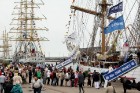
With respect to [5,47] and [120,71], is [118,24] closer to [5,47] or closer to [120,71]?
[120,71]

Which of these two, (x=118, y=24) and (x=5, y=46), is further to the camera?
(x=5, y=46)

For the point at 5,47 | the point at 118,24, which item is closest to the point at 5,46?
the point at 5,47

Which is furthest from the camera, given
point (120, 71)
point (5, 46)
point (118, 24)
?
point (5, 46)

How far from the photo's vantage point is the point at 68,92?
25.1 meters

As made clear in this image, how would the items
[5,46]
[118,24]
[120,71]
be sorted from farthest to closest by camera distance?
Result: [5,46] < [118,24] < [120,71]

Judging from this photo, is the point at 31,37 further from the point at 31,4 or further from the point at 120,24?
the point at 120,24

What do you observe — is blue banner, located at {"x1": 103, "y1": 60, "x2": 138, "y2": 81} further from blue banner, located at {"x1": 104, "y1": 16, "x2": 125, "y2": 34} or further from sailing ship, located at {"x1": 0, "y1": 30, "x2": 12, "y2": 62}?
sailing ship, located at {"x1": 0, "y1": 30, "x2": 12, "y2": 62}

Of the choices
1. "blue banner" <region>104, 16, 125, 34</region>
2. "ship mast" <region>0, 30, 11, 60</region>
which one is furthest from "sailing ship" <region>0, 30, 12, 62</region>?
"blue banner" <region>104, 16, 125, 34</region>

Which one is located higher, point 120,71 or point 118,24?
point 118,24

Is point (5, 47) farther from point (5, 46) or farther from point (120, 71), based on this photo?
Result: point (120, 71)

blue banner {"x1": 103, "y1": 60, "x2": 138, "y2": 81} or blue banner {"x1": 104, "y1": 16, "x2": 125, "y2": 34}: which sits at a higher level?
blue banner {"x1": 104, "y1": 16, "x2": 125, "y2": 34}

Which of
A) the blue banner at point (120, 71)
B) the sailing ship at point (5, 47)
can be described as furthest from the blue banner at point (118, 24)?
the sailing ship at point (5, 47)

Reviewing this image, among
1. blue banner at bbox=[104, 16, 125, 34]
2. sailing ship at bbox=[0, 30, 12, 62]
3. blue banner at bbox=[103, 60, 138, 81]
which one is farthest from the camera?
sailing ship at bbox=[0, 30, 12, 62]

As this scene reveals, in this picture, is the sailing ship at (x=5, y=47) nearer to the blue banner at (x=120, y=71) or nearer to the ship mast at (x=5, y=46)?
the ship mast at (x=5, y=46)
